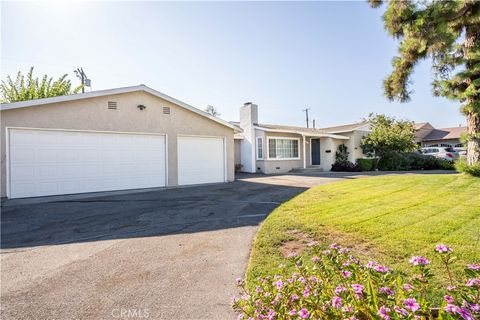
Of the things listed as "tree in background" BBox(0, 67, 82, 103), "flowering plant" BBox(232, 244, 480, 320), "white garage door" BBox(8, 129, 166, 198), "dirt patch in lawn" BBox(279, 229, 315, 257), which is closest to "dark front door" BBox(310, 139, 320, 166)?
"white garage door" BBox(8, 129, 166, 198)

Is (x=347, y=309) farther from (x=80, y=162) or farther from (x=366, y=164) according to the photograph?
(x=366, y=164)

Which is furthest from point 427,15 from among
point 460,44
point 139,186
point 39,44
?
point 39,44

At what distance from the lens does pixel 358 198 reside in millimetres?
7172

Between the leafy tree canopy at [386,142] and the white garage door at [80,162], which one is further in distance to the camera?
the leafy tree canopy at [386,142]

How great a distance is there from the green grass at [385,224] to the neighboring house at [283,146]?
1063 centimetres

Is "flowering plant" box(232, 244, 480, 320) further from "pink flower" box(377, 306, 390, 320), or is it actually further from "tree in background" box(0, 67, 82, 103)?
"tree in background" box(0, 67, 82, 103)

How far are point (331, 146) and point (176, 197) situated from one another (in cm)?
1484

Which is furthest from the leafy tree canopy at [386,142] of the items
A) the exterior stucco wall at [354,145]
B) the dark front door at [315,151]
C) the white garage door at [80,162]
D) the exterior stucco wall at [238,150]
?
the white garage door at [80,162]

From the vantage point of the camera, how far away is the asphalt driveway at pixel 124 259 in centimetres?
277

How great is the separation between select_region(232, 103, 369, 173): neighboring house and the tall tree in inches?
384

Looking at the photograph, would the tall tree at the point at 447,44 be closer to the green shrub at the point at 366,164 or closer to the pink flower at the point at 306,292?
the pink flower at the point at 306,292

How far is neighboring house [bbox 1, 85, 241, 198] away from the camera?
28.1 ft

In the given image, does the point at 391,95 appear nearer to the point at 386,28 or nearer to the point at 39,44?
the point at 386,28

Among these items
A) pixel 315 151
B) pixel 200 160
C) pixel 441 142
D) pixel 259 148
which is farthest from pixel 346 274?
pixel 441 142
